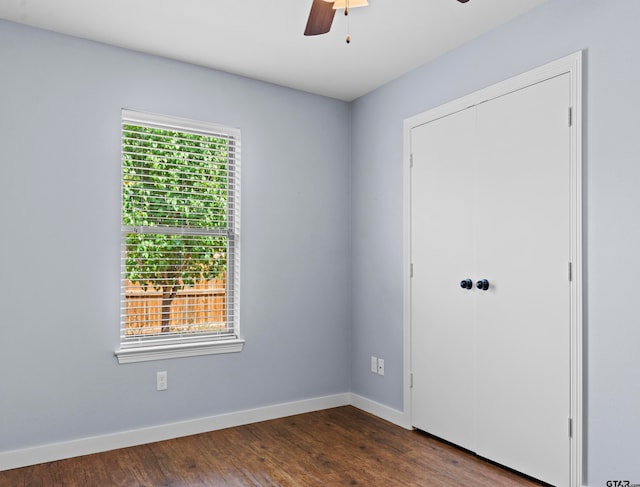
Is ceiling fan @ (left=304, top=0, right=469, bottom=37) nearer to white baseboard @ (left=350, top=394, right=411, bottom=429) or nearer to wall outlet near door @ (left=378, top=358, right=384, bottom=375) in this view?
wall outlet near door @ (left=378, top=358, right=384, bottom=375)

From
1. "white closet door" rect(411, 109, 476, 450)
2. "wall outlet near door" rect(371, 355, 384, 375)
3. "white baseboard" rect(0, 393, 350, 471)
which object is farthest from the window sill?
"white closet door" rect(411, 109, 476, 450)

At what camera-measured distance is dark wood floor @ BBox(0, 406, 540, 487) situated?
2.64m

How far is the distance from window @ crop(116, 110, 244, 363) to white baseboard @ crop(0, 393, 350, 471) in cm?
48

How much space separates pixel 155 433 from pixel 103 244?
1291mm

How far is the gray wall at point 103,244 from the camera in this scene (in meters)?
2.83

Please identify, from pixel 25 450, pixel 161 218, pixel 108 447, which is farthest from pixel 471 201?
pixel 25 450

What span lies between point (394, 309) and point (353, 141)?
4.90ft

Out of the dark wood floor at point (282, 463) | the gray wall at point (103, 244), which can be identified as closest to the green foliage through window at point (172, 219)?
the gray wall at point (103, 244)

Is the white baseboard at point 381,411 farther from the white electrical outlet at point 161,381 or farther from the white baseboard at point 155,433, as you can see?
the white electrical outlet at point 161,381

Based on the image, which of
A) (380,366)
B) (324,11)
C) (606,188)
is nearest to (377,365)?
(380,366)

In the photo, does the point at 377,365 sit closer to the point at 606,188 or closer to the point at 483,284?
the point at 483,284

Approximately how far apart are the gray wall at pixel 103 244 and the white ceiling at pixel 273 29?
0.20 meters

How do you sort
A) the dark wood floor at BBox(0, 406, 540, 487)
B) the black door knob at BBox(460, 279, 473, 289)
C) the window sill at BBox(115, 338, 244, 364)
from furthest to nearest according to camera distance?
the window sill at BBox(115, 338, 244, 364) < the black door knob at BBox(460, 279, 473, 289) < the dark wood floor at BBox(0, 406, 540, 487)

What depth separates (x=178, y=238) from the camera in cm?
340
